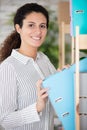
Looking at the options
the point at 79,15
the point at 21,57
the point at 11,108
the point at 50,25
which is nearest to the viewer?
the point at 79,15

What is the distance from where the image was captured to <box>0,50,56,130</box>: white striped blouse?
1295mm

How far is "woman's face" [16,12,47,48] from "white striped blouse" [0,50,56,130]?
0.08m

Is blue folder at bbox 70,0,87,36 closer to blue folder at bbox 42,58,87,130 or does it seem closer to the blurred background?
blue folder at bbox 42,58,87,130

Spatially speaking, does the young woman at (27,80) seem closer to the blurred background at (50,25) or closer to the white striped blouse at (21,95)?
the white striped blouse at (21,95)

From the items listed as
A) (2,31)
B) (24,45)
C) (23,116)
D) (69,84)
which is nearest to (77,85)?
(69,84)

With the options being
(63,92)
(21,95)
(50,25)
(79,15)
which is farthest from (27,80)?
(50,25)

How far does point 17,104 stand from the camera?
135cm

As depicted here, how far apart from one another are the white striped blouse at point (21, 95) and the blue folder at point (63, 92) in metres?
0.10

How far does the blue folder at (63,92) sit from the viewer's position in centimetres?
122

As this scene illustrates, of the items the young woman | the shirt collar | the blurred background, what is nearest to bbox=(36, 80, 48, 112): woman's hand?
the young woman

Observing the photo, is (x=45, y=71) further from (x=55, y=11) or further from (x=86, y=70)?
(x=55, y=11)

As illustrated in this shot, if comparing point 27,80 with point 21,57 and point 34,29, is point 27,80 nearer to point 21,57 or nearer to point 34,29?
point 21,57

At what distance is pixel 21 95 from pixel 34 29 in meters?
0.30

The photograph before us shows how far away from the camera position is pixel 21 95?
134 cm
